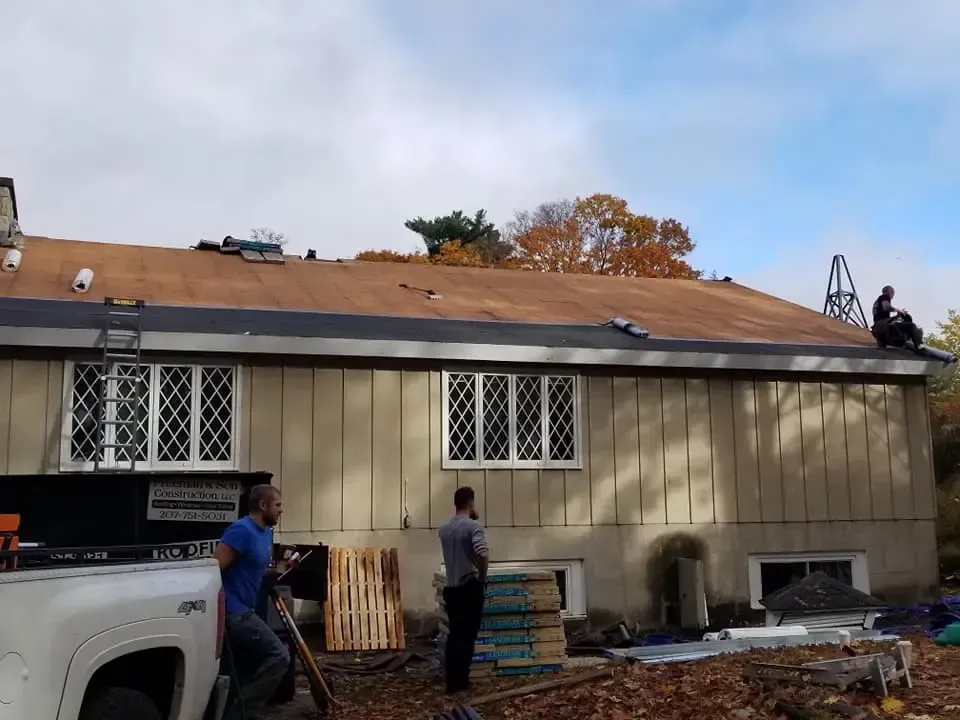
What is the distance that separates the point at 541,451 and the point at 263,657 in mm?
5731

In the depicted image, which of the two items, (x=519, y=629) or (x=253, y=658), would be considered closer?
(x=253, y=658)

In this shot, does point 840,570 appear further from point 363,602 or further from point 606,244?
point 606,244

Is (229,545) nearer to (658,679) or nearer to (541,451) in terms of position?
(658,679)

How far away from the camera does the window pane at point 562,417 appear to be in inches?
455

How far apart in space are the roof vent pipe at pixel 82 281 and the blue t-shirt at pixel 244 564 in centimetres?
637

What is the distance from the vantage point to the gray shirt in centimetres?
788

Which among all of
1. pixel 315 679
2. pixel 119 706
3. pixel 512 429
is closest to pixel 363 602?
pixel 512 429

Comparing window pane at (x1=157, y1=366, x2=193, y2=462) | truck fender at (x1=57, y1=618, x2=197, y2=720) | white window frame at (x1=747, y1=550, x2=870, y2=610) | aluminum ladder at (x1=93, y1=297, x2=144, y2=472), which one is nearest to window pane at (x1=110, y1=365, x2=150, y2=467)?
aluminum ladder at (x1=93, y1=297, x2=144, y2=472)

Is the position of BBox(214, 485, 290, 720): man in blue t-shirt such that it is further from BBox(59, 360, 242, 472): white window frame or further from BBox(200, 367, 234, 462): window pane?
BBox(200, 367, 234, 462): window pane

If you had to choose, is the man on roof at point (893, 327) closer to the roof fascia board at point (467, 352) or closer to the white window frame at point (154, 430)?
the roof fascia board at point (467, 352)

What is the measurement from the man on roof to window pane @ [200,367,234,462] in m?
8.71

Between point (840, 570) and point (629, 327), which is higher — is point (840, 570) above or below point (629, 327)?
below

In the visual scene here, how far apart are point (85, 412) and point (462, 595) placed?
14.9ft

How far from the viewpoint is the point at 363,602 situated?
10109mm
